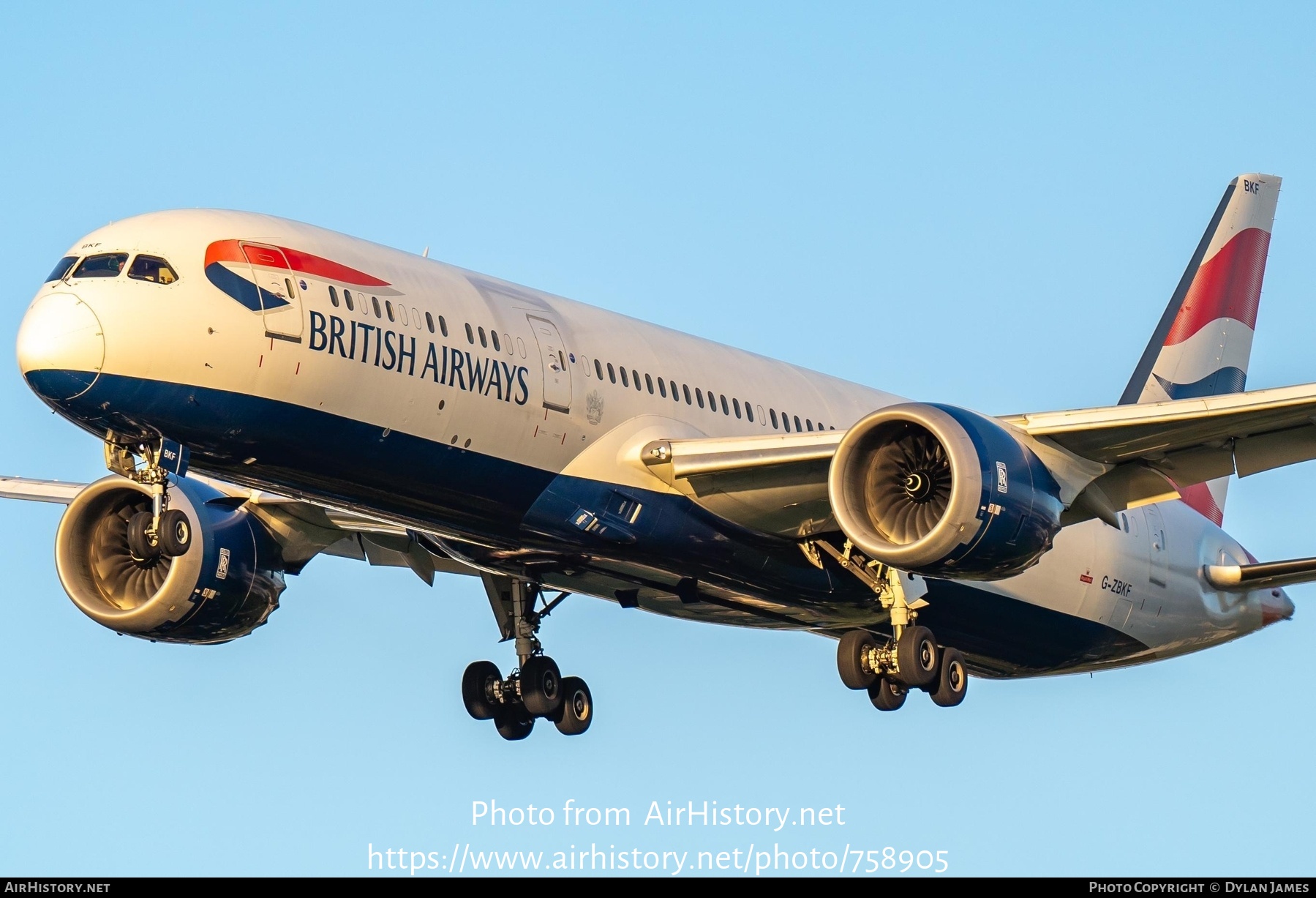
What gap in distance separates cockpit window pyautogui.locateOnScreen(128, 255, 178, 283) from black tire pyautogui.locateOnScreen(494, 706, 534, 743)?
482 inches

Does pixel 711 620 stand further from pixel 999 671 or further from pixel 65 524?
pixel 65 524

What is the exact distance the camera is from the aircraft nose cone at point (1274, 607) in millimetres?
38625

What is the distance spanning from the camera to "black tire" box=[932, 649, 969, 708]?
30578 mm

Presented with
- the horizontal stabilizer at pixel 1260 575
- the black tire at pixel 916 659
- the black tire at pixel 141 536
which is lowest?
the black tire at pixel 141 536

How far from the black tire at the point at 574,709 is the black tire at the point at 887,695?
579 cm

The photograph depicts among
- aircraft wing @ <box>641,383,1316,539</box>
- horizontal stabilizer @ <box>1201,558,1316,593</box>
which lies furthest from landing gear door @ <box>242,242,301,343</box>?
horizontal stabilizer @ <box>1201,558,1316,593</box>

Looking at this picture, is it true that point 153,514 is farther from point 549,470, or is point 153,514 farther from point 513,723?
point 513,723

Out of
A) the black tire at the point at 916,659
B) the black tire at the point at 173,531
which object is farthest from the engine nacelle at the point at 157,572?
the black tire at the point at 916,659

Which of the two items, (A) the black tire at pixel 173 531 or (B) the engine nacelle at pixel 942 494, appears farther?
(B) the engine nacelle at pixel 942 494

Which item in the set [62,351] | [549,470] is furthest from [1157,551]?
[62,351]

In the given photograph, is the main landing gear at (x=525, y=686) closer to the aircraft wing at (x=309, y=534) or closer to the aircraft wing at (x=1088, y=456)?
the aircraft wing at (x=309, y=534)

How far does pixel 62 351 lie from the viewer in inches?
947

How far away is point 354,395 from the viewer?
84.4ft

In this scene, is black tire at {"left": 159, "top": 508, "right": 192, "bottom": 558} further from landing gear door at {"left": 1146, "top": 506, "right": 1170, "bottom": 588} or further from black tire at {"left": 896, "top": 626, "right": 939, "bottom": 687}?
landing gear door at {"left": 1146, "top": 506, "right": 1170, "bottom": 588}
